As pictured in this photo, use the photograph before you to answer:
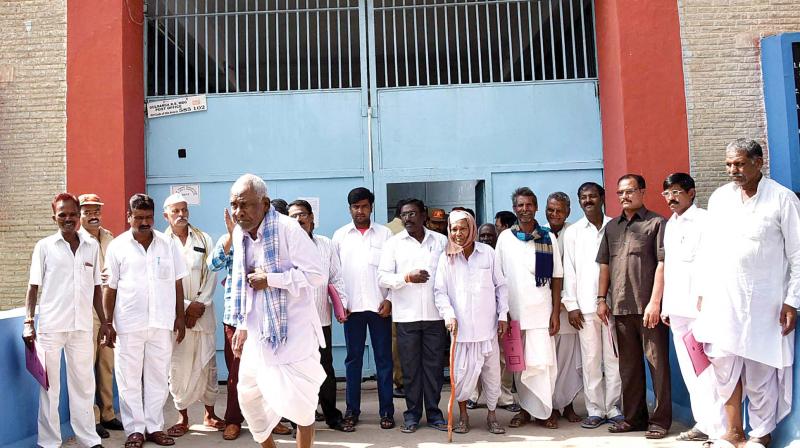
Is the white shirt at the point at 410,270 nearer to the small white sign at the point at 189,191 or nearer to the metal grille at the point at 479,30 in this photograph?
the metal grille at the point at 479,30

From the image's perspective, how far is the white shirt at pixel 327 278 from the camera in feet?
19.4

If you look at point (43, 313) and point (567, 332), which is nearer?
point (43, 313)

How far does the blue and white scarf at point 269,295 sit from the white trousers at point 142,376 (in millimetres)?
1596

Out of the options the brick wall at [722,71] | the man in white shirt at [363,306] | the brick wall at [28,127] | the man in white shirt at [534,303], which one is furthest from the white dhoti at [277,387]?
the brick wall at [722,71]

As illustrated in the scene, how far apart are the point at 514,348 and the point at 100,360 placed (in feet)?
11.3

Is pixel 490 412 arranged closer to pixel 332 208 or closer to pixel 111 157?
pixel 332 208

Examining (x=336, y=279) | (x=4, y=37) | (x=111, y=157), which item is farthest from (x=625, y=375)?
(x=4, y=37)

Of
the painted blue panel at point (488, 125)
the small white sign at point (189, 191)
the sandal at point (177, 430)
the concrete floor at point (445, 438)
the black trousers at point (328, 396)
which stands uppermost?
the painted blue panel at point (488, 125)

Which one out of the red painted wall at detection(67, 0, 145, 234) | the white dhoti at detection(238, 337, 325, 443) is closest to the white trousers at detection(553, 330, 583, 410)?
the white dhoti at detection(238, 337, 325, 443)

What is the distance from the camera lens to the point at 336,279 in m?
5.99

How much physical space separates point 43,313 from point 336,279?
2201 mm

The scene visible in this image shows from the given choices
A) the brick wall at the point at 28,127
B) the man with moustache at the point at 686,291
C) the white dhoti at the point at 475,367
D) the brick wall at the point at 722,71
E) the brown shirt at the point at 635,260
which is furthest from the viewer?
the brick wall at the point at 28,127

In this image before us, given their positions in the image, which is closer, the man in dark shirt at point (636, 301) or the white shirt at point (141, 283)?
the man in dark shirt at point (636, 301)

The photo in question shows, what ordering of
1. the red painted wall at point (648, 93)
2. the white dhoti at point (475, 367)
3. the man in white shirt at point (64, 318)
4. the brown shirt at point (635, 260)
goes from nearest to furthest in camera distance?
the man in white shirt at point (64, 318) < the brown shirt at point (635, 260) < the white dhoti at point (475, 367) < the red painted wall at point (648, 93)
